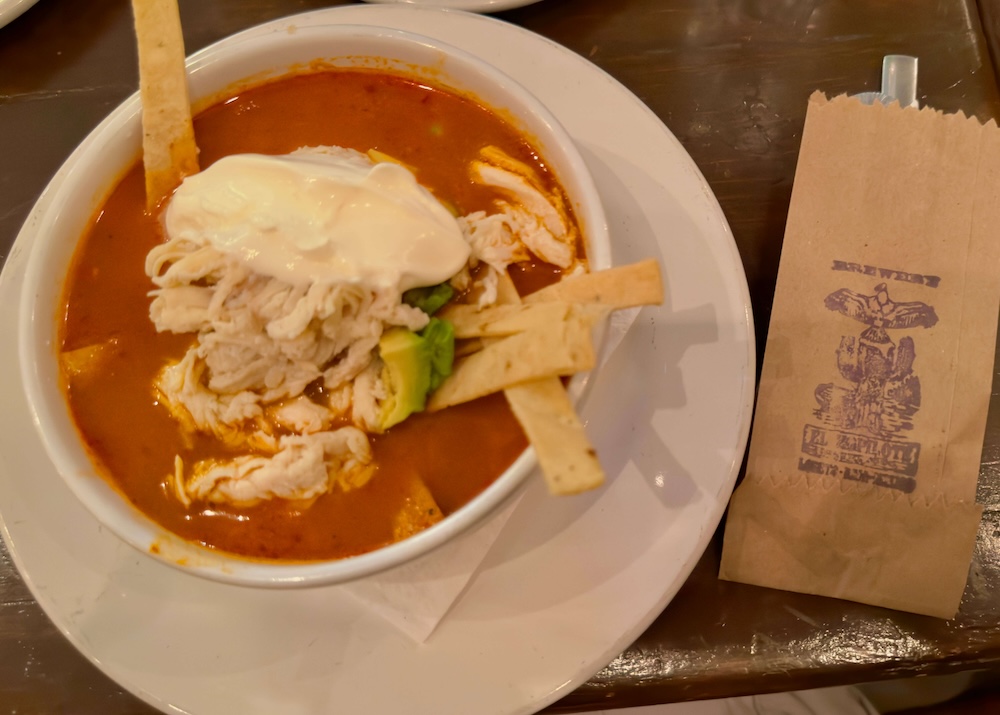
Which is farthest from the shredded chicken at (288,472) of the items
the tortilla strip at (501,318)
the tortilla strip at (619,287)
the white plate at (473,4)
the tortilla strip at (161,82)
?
the white plate at (473,4)

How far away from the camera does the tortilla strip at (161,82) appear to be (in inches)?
61.8

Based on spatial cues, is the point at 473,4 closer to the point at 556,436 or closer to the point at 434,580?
the point at 556,436

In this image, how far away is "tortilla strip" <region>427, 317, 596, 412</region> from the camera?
3.95 ft

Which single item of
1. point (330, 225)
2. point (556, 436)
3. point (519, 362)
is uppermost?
point (330, 225)

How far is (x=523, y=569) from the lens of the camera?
1623 millimetres

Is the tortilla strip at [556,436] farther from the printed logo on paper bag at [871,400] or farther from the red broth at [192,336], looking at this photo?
the printed logo on paper bag at [871,400]

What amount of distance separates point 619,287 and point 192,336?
38.9 inches

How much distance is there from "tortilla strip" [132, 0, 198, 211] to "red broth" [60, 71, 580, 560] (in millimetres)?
116

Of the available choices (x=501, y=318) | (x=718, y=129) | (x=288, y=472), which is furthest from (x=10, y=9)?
(x=718, y=129)

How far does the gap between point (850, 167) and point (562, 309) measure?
116 cm

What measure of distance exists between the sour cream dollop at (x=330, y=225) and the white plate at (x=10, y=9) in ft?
4.55

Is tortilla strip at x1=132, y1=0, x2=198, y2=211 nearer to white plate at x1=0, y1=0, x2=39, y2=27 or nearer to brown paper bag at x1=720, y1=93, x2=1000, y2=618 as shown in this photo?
white plate at x1=0, y1=0, x2=39, y2=27

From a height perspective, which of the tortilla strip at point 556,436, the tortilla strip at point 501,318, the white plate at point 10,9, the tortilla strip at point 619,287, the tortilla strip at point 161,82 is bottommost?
the tortilla strip at point 556,436

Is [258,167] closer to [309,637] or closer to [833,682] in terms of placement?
[309,637]
